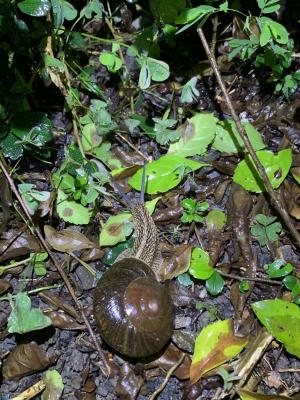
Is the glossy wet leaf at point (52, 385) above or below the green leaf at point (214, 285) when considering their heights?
below

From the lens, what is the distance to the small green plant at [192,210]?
285cm

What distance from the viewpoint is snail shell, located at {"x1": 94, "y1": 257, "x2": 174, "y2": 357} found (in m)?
2.48

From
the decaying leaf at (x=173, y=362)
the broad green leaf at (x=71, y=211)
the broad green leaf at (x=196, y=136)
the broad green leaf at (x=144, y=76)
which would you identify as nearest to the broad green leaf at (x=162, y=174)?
the broad green leaf at (x=196, y=136)

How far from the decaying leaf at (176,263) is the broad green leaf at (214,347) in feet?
1.03

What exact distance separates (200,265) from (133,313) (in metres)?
0.46

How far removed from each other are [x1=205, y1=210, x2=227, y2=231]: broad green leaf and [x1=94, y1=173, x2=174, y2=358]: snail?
1.46 ft

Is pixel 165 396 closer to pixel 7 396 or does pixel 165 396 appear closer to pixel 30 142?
pixel 7 396

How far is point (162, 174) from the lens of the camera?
2.91 m

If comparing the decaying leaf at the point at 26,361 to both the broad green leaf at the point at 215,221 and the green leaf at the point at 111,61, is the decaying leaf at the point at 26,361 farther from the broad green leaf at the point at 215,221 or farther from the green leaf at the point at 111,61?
the green leaf at the point at 111,61

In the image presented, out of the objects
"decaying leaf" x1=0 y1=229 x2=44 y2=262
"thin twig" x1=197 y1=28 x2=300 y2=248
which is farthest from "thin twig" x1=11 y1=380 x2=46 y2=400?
"thin twig" x1=197 y1=28 x2=300 y2=248

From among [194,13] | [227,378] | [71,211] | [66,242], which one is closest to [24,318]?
[66,242]

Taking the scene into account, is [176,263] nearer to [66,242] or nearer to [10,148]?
[66,242]

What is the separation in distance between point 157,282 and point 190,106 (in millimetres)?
1103

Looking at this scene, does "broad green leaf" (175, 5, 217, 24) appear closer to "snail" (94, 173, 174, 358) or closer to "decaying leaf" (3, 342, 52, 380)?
"snail" (94, 173, 174, 358)
